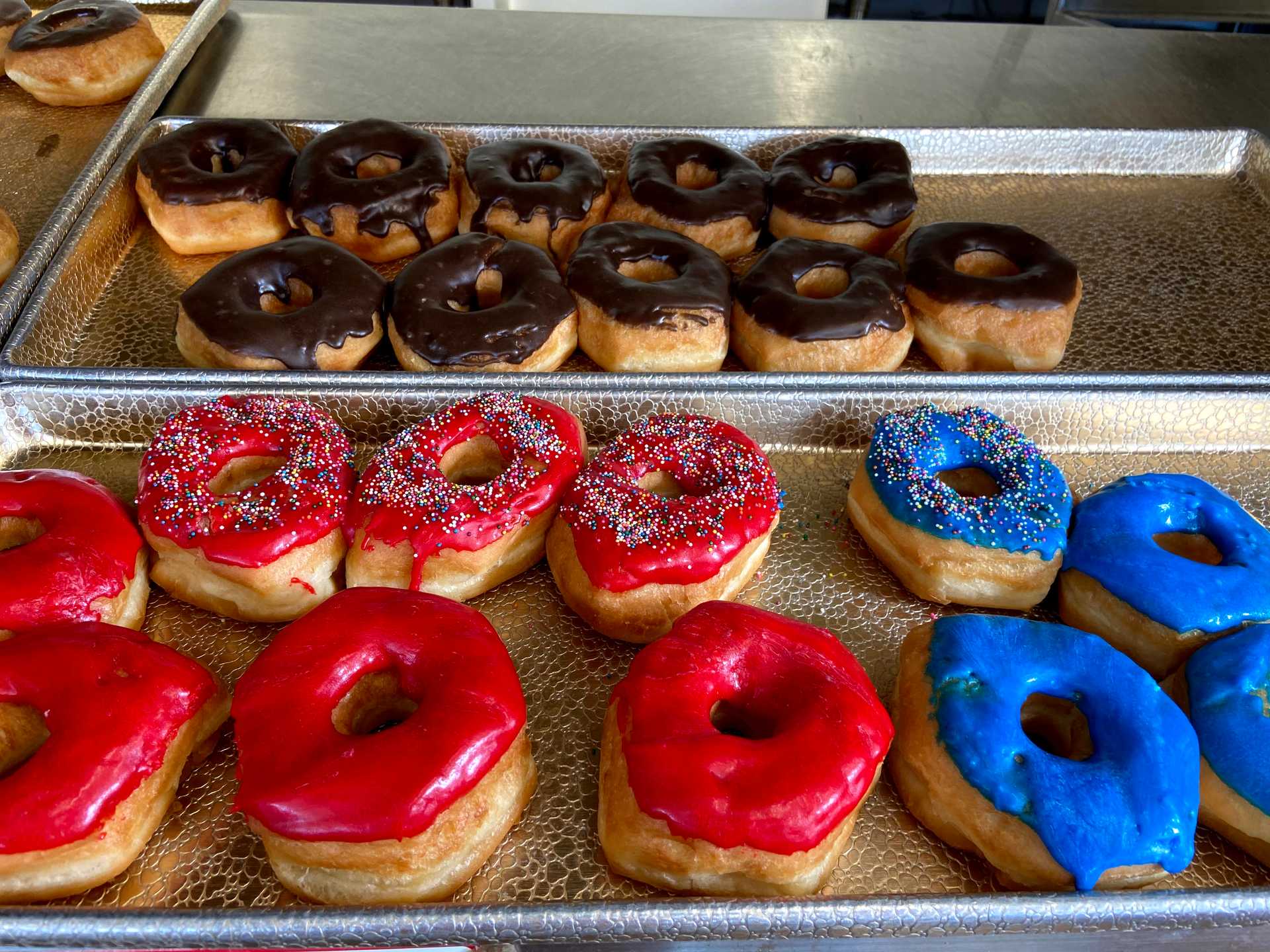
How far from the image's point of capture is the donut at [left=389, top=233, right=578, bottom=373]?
2109mm

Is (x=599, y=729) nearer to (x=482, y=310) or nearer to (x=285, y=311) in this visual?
(x=482, y=310)

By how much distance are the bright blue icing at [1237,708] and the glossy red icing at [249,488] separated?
5.09 feet

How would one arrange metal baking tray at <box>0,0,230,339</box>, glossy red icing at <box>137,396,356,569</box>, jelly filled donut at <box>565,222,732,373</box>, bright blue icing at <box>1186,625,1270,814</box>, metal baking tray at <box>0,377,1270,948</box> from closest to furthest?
metal baking tray at <box>0,377,1270,948</box> < bright blue icing at <box>1186,625,1270,814</box> < glossy red icing at <box>137,396,356,569</box> < jelly filled donut at <box>565,222,732,373</box> < metal baking tray at <box>0,0,230,339</box>

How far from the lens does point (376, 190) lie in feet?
8.20

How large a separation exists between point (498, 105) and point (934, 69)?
1.78 meters

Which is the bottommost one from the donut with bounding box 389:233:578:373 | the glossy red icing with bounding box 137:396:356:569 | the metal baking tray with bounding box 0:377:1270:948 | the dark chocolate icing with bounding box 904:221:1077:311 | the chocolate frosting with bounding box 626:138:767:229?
the metal baking tray with bounding box 0:377:1270:948

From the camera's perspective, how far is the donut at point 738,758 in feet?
4.23

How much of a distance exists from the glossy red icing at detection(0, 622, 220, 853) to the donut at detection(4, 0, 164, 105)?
7.93 feet

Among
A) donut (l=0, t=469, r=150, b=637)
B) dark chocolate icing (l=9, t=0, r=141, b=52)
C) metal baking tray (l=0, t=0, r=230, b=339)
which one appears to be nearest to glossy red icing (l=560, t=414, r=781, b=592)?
donut (l=0, t=469, r=150, b=637)

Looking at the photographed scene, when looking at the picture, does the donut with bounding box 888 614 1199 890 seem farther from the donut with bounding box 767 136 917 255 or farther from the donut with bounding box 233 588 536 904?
the donut with bounding box 767 136 917 255

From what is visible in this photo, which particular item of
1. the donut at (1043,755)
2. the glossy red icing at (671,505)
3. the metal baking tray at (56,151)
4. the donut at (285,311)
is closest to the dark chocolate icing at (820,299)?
the glossy red icing at (671,505)

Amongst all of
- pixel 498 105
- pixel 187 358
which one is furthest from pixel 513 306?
pixel 498 105

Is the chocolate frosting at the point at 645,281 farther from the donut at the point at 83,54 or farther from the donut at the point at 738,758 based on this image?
the donut at the point at 83,54

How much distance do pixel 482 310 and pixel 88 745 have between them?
4.12ft
